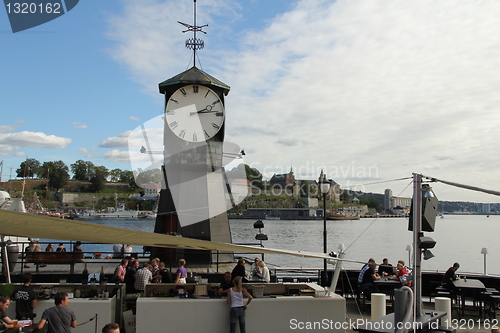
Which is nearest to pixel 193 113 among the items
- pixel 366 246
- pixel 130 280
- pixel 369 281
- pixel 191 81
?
pixel 191 81

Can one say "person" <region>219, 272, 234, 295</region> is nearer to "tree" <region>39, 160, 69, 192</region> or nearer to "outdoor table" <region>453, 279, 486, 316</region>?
"outdoor table" <region>453, 279, 486, 316</region>

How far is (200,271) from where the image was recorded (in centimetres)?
1393

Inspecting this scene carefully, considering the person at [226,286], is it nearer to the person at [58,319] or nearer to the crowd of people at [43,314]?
the crowd of people at [43,314]

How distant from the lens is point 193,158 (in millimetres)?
15984

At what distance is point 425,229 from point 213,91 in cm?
1019

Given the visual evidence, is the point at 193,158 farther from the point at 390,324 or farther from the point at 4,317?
the point at 390,324

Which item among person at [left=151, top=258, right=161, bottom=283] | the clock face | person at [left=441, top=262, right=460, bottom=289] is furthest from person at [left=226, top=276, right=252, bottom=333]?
the clock face

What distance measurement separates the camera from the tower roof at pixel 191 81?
52.7ft

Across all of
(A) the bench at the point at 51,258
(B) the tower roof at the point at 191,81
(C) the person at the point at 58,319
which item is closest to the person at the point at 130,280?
(A) the bench at the point at 51,258

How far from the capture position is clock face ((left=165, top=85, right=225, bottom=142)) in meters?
16.0

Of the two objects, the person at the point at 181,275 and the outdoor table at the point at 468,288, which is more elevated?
the person at the point at 181,275

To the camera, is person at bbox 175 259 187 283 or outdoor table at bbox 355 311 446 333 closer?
outdoor table at bbox 355 311 446 333

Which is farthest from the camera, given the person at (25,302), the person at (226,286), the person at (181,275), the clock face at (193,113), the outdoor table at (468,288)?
the clock face at (193,113)

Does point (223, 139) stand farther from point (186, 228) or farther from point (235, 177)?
point (235, 177)
